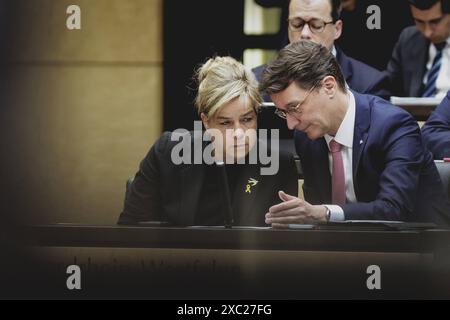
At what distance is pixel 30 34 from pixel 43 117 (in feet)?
1.08

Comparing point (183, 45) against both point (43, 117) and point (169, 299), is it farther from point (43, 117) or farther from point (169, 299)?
point (169, 299)

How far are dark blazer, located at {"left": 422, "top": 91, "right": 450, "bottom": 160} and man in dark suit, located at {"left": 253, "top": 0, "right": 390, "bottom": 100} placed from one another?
229 mm

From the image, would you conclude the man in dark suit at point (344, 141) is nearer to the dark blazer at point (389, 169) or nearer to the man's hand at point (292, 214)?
the dark blazer at point (389, 169)

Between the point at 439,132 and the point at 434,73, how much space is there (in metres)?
0.68

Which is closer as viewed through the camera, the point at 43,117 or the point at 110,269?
the point at 110,269

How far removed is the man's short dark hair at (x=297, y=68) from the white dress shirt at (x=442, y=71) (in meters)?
1.16

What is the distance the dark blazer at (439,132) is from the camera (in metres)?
3.09

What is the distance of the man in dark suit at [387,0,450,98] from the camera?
367 centimetres

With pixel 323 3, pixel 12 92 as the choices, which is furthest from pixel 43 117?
pixel 323 3

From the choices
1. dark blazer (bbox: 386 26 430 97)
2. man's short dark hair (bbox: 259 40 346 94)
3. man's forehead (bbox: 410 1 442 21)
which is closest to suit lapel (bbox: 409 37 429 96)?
dark blazer (bbox: 386 26 430 97)

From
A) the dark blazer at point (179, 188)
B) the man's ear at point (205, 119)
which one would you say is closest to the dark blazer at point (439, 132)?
the dark blazer at point (179, 188)

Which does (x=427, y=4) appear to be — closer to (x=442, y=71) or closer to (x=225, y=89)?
(x=442, y=71)

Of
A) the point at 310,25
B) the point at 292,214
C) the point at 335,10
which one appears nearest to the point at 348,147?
the point at 292,214

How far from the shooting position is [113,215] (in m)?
3.35
